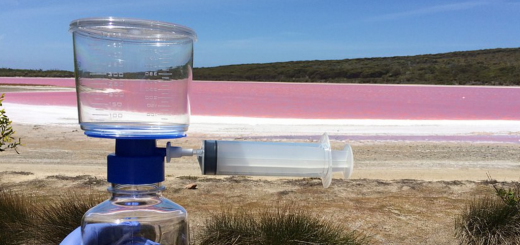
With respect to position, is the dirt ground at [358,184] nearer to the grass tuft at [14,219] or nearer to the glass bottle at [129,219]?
the grass tuft at [14,219]

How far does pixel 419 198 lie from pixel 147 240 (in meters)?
4.65

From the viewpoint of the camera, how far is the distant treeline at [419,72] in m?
57.0

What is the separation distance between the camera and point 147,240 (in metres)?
1.23

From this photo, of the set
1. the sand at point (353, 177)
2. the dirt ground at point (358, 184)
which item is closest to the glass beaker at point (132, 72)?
the dirt ground at point (358, 184)

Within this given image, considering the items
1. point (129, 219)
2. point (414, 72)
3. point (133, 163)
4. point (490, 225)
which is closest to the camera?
point (133, 163)

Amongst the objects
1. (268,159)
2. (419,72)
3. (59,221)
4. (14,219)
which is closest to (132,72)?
(268,159)

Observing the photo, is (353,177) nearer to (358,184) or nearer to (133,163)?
(358,184)

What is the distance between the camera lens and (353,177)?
6523 mm

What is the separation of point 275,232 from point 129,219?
2201mm

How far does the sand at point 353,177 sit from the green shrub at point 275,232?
732mm

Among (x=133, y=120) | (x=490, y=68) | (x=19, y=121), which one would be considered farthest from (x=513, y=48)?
(x=133, y=120)

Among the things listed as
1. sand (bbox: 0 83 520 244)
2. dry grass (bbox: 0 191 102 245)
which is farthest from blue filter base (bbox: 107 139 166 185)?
sand (bbox: 0 83 520 244)

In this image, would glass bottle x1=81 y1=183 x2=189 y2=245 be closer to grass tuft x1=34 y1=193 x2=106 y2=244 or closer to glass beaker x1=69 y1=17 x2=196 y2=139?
glass beaker x1=69 y1=17 x2=196 y2=139

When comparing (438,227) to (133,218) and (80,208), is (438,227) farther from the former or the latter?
(133,218)
